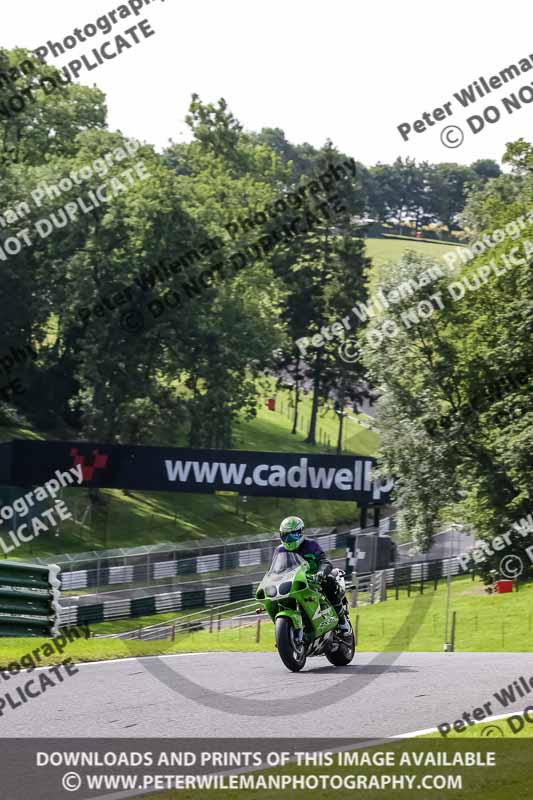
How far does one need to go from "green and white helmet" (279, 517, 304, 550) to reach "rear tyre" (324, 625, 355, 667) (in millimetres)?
1603

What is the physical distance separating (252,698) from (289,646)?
1662mm

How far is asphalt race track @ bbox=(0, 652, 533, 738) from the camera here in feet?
32.5

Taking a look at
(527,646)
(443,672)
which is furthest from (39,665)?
(527,646)

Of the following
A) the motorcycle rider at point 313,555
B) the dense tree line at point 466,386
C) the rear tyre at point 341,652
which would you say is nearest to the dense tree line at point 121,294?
the dense tree line at point 466,386

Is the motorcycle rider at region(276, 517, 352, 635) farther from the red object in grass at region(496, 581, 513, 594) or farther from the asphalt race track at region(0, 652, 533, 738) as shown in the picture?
the red object in grass at region(496, 581, 513, 594)

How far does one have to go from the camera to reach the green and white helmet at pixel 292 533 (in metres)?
12.9

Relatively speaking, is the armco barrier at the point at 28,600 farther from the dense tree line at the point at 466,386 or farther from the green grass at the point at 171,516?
the green grass at the point at 171,516

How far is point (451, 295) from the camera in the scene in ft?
139

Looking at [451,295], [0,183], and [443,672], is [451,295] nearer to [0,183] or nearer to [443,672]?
[0,183]

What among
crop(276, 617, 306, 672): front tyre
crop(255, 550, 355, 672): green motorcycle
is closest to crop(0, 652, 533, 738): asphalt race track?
crop(276, 617, 306, 672): front tyre

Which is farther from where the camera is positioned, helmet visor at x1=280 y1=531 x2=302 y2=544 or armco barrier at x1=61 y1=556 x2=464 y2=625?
armco barrier at x1=61 y1=556 x2=464 y2=625

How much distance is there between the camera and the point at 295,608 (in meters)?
12.9

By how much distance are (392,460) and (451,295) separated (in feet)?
20.6

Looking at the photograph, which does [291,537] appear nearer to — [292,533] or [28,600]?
[292,533]
